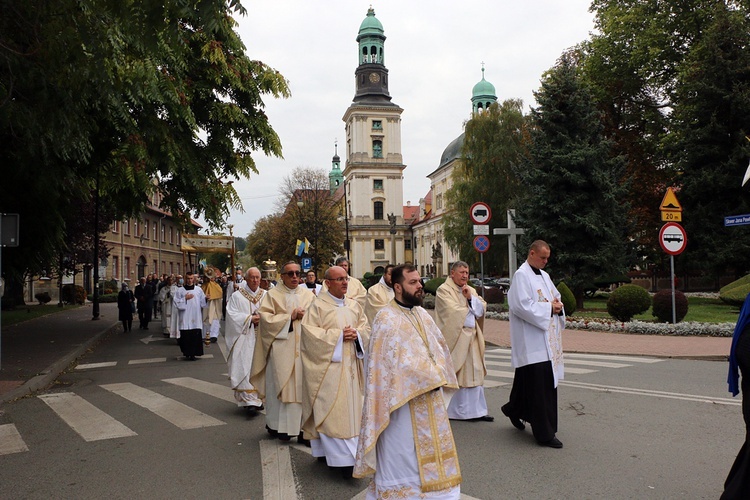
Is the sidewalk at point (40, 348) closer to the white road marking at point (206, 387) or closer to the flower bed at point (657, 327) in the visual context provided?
the white road marking at point (206, 387)

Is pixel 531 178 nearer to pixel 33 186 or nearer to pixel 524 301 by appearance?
pixel 33 186

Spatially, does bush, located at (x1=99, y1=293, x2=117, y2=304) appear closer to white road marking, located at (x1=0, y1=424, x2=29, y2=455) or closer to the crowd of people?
the crowd of people

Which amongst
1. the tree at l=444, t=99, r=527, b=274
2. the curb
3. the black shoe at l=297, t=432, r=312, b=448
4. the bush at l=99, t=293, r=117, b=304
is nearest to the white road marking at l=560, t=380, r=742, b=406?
the black shoe at l=297, t=432, r=312, b=448

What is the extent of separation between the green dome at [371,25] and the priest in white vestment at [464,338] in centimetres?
8256

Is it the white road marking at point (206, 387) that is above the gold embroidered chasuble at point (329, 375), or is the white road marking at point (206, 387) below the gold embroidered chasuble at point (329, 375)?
below

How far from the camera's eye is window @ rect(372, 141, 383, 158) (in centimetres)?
8938

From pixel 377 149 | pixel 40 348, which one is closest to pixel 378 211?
pixel 377 149

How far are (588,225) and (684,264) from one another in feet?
21.0

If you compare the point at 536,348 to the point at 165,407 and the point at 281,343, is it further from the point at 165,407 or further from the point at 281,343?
the point at 165,407

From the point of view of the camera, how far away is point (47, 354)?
1416cm

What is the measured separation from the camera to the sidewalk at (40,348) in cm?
1055

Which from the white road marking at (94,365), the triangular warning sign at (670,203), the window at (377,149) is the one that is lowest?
the white road marking at (94,365)

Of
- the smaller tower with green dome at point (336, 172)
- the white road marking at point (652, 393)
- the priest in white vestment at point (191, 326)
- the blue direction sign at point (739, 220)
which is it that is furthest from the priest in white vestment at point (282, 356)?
the smaller tower with green dome at point (336, 172)

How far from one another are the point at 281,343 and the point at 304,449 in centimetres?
111
